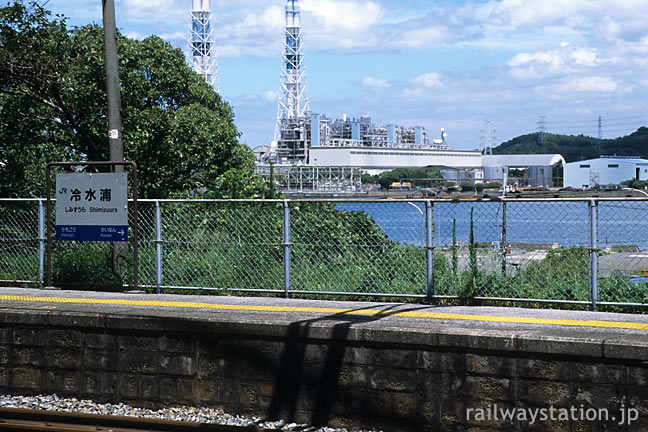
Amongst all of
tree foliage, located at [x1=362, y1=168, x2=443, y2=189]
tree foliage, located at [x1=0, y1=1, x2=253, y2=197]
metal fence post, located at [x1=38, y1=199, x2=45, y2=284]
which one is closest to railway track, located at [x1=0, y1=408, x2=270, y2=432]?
metal fence post, located at [x1=38, y1=199, x2=45, y2=284]

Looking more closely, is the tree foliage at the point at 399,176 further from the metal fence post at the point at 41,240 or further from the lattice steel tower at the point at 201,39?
the metal fence post at the point at 41,240

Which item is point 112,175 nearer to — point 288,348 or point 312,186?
point 288,348

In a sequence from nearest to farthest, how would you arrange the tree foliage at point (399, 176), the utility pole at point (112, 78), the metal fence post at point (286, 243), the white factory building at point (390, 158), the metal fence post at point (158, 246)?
1. the metal fence post at point (286, 243)
2. the metal fence post at point (158, 246)
3. the utility pole at point (112, 78)
4. the tree foliage at point (399, 176)
5. the white factory building at point (390, 158)

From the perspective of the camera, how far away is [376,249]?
35.8ft

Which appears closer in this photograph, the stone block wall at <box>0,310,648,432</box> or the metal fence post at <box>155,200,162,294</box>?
the stone block wall at <box>0,310,648,432</box>

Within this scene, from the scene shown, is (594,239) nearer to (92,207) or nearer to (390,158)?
(92,207)

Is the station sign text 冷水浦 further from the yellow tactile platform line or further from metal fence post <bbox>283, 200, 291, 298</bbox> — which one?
metal fence post <bbox>283, 200, 291, 298</bbox>

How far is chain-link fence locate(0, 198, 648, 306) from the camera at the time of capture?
9.70m

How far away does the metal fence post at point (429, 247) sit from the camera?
1037 cm

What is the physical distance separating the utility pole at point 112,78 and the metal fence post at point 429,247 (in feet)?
17.2

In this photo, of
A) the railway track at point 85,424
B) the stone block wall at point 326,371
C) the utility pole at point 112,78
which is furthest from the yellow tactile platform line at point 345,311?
the utility pole at point 112,78

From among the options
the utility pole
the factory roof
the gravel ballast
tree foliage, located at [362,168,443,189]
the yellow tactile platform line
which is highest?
the factory roof

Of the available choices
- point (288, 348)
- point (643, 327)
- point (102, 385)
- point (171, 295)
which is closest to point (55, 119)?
point (171, 295)

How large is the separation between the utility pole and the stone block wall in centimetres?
397
